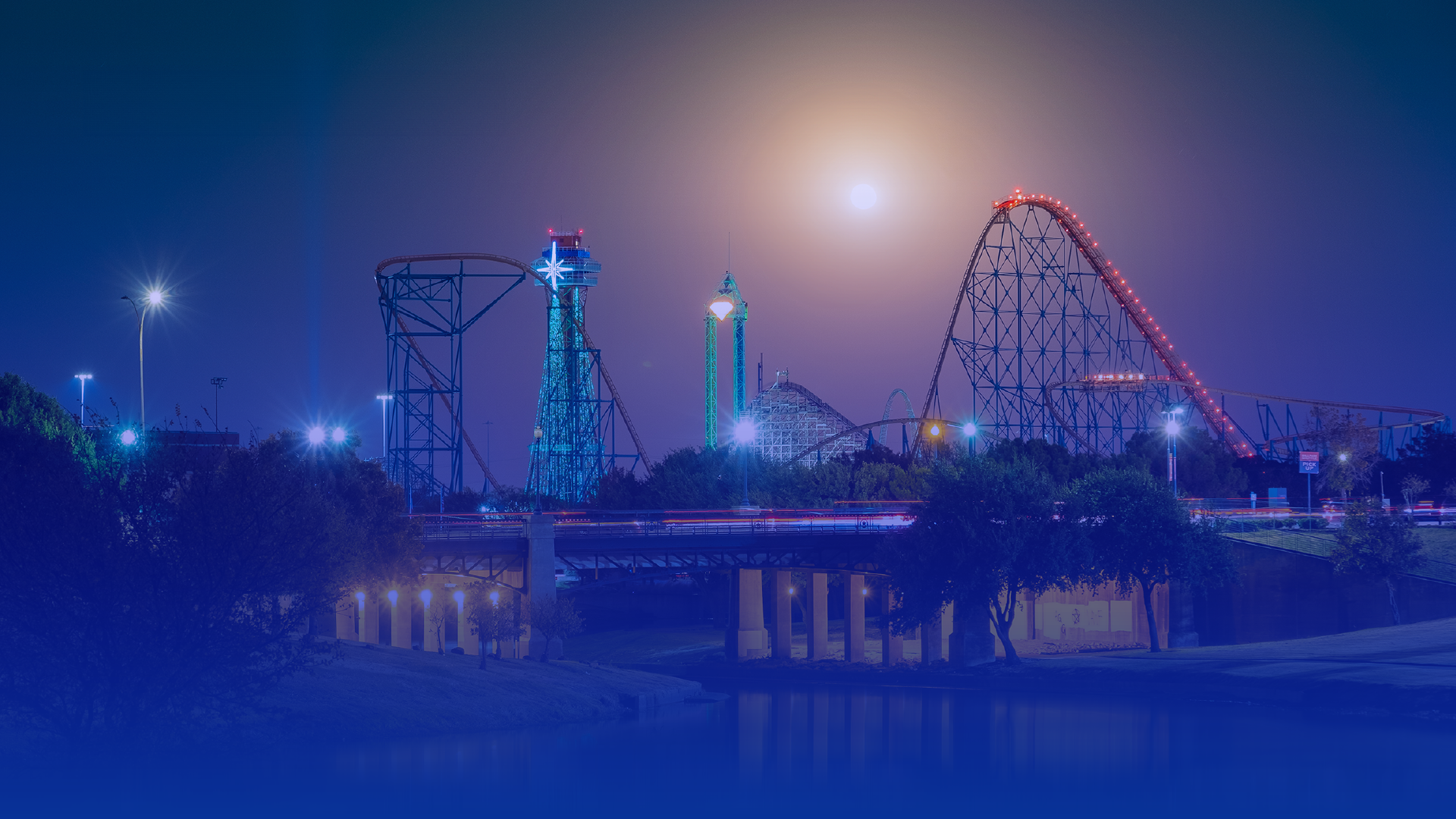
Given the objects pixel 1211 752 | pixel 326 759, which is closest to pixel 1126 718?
pixel 1211 752

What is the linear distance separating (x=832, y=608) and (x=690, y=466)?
20820 mm

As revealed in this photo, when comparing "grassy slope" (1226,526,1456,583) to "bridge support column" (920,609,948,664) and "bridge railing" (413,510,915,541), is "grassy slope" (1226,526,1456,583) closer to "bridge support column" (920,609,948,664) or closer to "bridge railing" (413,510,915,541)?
"bridge support column" (920,609,948,664)

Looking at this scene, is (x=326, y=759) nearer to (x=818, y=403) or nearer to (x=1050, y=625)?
(x=1050, y=625)

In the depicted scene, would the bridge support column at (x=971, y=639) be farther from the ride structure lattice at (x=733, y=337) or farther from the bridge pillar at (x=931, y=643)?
the ride structure lattice at (x=733, y=337)

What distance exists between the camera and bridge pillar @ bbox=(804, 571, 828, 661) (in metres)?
70.7

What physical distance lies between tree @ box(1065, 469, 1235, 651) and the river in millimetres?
10781

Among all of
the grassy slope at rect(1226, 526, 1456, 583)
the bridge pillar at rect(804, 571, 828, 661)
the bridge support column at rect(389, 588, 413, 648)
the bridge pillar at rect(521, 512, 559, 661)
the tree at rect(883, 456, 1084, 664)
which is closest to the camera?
the tree at rect(883, 456, 1084, 664)

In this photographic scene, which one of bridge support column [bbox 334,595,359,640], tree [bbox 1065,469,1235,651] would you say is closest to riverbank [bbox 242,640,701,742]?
tree [bbox 1065,469,1235,651]

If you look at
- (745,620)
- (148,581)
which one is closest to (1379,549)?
(745,620)

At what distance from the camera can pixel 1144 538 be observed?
59.3 meters

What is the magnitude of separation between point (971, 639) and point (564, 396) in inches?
2128

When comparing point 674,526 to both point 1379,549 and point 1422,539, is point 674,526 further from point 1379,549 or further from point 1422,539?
point 1422,539

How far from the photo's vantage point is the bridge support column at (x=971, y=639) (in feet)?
196

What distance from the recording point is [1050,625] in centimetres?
7156
